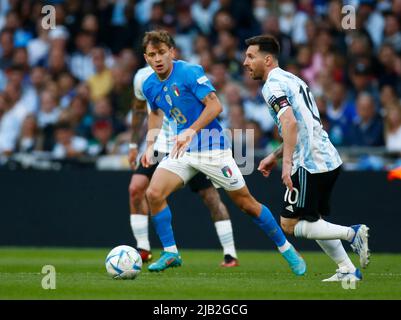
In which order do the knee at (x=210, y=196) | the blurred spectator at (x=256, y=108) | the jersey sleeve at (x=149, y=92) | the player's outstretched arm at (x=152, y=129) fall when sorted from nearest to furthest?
the jersey sleeve at (x=149, y=92) → the player's outstretched arm at (x=152, y=129) → the knee at (x=210, y=196) → the blurred spectator at (x=256, y=108)

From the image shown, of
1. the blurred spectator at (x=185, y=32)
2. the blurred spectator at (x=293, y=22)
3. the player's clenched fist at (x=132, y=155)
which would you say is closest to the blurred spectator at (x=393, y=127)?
the blurred spectator at (x=293, y=22)

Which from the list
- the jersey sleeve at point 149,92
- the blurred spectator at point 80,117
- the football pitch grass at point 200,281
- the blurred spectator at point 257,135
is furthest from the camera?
the blurred spectator at point 80,117

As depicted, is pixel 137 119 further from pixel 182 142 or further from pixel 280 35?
pixel 280 35

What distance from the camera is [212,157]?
30.8 ft

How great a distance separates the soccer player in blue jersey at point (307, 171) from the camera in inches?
330

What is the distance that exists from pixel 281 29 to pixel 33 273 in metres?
7.95

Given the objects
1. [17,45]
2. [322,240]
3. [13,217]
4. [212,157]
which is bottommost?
[13,217]

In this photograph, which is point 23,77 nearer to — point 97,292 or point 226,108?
point 226,108

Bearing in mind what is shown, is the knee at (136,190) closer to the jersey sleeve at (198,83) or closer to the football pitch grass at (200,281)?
the football pitch grass at (200,281)

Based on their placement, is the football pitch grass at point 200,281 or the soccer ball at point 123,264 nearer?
the football pitch grass at point 200,281

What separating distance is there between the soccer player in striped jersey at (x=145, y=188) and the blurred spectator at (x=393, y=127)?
11.8 feet

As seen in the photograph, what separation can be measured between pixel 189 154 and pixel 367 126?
17.3 ft

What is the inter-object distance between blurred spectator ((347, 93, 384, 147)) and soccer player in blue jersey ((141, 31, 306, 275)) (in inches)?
193
